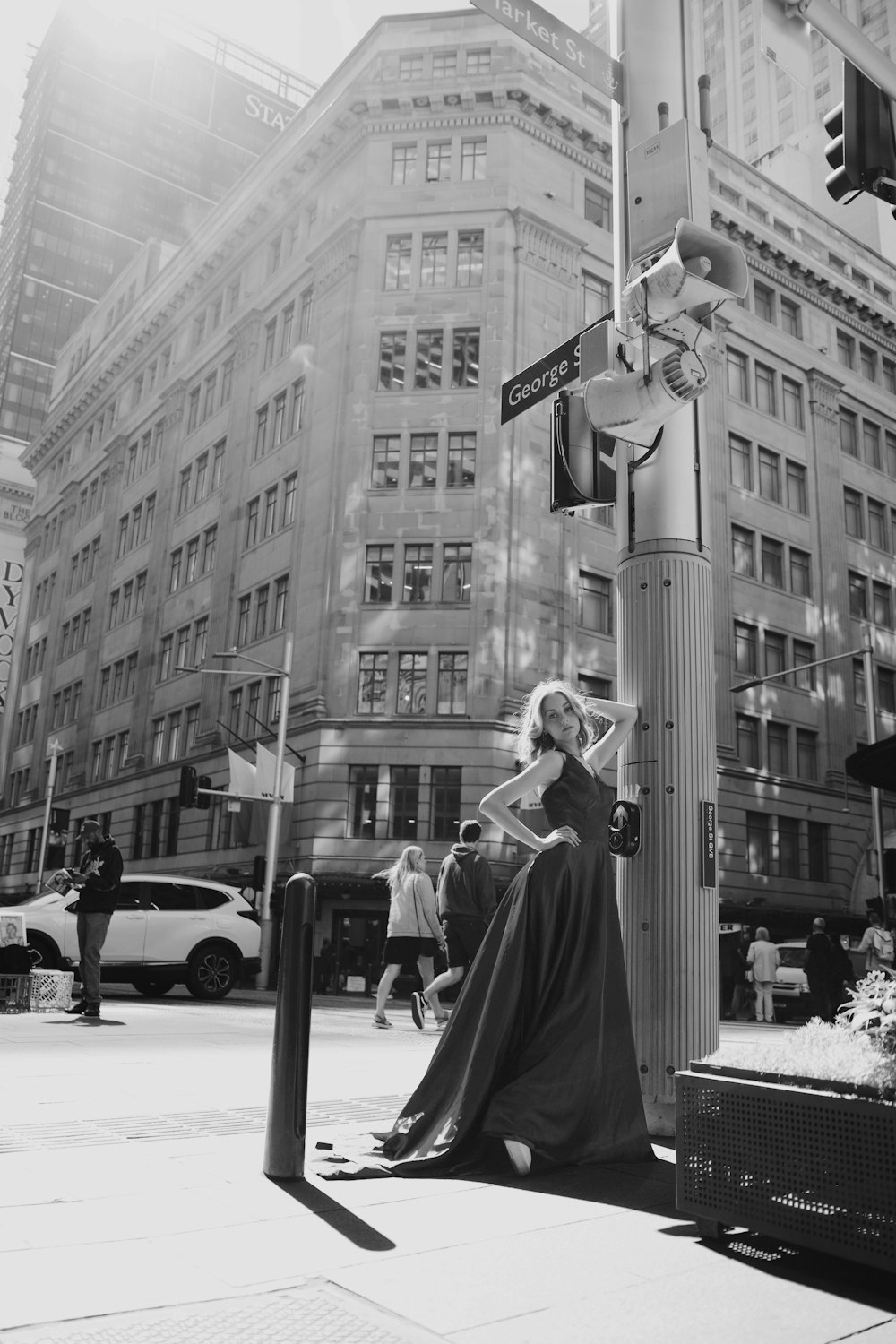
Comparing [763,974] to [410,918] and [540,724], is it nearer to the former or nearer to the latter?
[410,918]

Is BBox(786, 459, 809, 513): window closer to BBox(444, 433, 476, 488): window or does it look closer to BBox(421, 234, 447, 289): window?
BBox(444, 433, 476, 488): window

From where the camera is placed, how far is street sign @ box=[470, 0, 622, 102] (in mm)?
6250

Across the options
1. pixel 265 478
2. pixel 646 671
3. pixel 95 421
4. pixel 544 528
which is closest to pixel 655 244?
pixel 646 671

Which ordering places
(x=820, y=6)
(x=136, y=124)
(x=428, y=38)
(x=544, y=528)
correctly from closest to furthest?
1. (x=820, y=6)
2. (x=544, y=528)
3. (x=428, y=38)
4. (x=136, y=124)

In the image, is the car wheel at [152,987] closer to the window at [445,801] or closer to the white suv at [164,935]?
the white suv at [164,935]

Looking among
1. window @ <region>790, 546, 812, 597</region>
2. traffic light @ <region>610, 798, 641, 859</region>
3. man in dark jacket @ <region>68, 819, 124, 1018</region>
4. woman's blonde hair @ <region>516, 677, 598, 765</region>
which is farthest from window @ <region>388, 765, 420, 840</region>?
woman's blonde hair @ <region>516, 677, 598, 765</region>

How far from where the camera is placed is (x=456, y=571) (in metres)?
30.9

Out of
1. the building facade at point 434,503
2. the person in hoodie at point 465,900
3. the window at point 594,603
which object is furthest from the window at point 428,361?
the person in hoodie at point 465,900

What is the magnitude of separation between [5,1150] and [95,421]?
177ft

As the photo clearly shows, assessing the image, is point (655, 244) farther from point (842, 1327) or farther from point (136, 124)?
point (136, 124)

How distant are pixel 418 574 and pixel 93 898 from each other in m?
21.7

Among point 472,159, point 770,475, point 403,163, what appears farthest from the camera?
point 770,475

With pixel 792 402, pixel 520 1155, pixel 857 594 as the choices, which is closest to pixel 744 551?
pixel 857 594

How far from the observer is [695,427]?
236 inches
